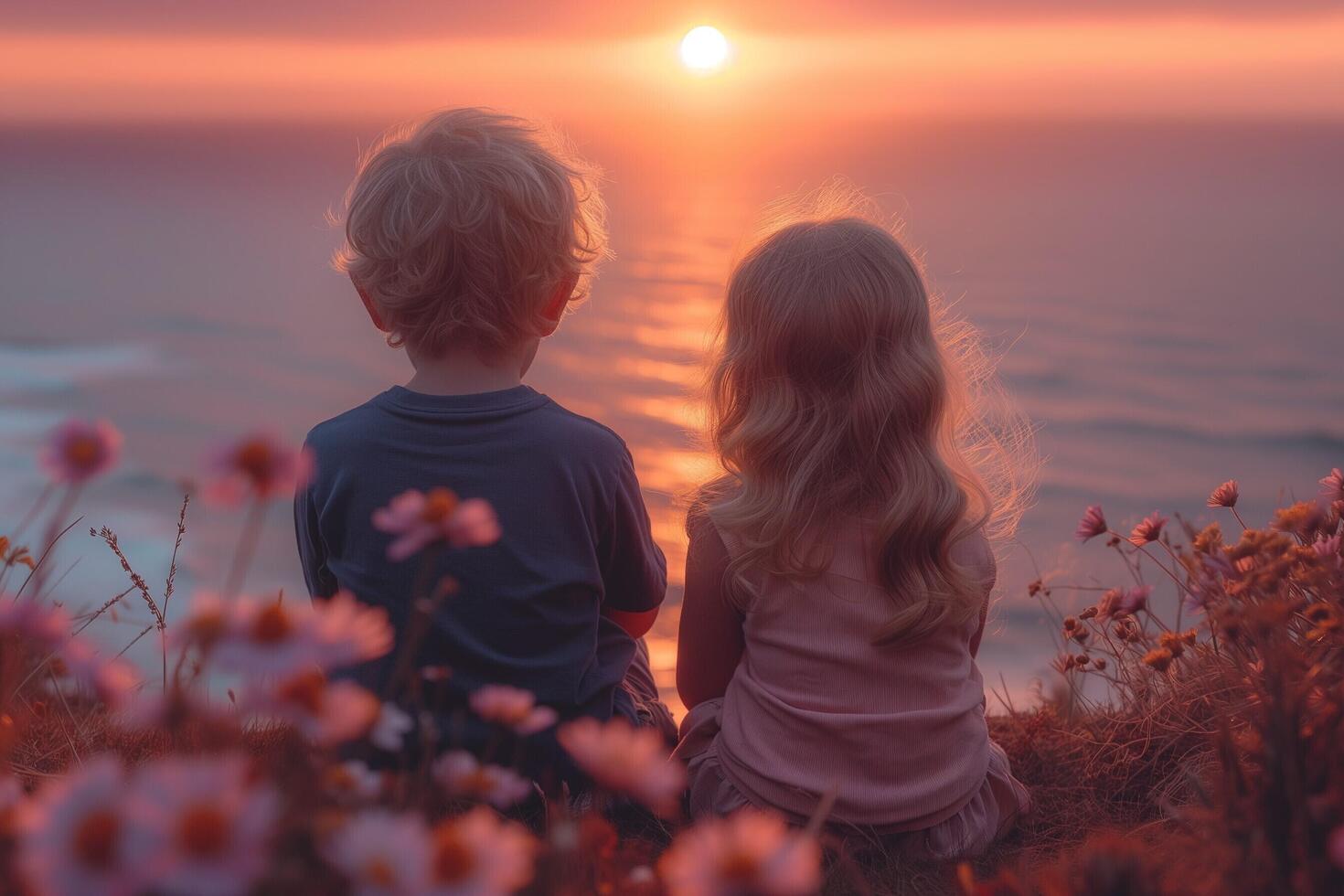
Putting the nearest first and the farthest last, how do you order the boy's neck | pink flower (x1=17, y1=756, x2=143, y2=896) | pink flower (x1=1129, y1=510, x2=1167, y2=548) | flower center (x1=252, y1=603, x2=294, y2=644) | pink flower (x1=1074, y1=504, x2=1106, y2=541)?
pink flower (x1=17, y1=756, x2=143, y2=896) < flower center (x1=252, y1=603, x2=294, y2=644) < the boy's neck < pink flower (x1=1129, y1=510, x2=1167, y2=548) < pink flower (x1=1074, y1=504, x2=1106, y2=541)

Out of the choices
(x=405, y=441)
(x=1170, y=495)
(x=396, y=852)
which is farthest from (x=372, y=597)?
(x=1170, y=495)

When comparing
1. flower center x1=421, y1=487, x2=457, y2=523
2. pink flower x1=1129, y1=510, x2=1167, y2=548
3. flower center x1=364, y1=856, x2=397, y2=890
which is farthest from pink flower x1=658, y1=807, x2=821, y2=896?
pink flower x1=1129, y1=510, x2=1167, y2=548

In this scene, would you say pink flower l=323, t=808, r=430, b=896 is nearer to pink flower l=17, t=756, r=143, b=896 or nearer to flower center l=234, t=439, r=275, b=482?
pink flower l=17, t=756, r=143, b=896

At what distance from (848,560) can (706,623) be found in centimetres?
37

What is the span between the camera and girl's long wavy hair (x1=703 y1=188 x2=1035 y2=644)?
226 cm

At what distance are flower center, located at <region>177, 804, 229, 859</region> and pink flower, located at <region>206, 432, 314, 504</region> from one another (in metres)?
0.33

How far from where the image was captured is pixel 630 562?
249cm

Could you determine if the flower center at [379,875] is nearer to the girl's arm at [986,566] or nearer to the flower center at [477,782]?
the flower center at [477,782]

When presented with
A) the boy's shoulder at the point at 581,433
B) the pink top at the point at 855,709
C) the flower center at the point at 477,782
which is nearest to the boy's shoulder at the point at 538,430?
the boy's shoulder at the point at 581,433

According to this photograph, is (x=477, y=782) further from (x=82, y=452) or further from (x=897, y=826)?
(x=897, y=826)

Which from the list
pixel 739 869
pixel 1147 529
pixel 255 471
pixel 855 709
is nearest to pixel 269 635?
pixel 255 471

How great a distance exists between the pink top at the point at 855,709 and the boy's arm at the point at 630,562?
0.28 m

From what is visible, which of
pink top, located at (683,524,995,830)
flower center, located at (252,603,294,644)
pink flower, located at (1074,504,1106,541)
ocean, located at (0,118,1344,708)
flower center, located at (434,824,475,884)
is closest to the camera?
flower center, located at (434,824,475,884)

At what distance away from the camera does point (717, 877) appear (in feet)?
2.65
